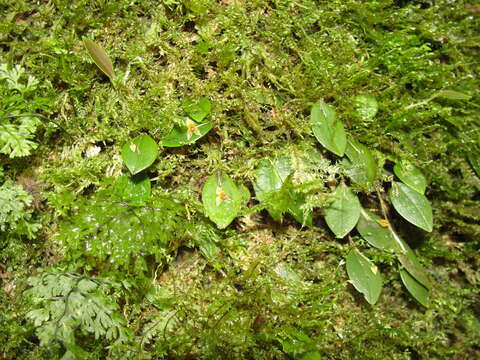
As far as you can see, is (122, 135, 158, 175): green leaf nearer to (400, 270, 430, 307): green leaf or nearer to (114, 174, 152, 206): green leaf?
(114, 174, 152, 206): green leaf

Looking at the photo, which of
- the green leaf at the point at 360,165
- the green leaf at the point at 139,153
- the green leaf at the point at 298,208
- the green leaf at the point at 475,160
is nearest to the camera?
the green leaf at the point at 139,153

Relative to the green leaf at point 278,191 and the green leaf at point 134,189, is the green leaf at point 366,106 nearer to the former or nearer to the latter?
Result: the green leaf at point 278,191

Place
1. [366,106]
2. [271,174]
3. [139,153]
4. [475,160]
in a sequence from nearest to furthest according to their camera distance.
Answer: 1. [139,153]
2. [271,174]
3. [366,106]
4. [475,160]

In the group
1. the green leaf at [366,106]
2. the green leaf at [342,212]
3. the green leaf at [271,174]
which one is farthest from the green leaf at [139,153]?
the green leaf at [366,106]

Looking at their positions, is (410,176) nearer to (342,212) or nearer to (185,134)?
(342,212)

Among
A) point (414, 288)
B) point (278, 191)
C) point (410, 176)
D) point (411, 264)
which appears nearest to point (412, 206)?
point (410, 176)

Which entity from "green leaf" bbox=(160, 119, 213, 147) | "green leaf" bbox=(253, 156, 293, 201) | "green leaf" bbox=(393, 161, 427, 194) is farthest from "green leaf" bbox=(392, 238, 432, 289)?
"green leaf" bbox=(160, 119, 213, 147)

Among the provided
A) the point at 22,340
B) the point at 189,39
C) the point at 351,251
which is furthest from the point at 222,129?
the point at 22,340
